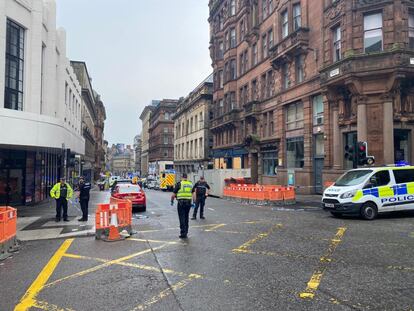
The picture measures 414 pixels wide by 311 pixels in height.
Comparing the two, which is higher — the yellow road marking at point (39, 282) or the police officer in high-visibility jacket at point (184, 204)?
the police officer in high-visibility jacket at point (184, 204)

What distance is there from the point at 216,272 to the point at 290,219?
7.85 m

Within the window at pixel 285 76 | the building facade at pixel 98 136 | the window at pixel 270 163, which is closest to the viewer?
the window at pixel 285 76

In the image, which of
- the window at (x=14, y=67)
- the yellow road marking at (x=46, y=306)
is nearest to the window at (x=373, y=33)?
the window at (x=14, y=67)

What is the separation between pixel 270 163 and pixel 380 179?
20179mm

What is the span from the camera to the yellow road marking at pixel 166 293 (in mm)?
4852

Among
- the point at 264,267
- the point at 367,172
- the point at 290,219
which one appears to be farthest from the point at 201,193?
the point at 264,267

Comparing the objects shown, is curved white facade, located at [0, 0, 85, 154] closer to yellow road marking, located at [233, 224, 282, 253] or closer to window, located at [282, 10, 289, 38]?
yellow road marking, located at [233, 224, 282, 253]

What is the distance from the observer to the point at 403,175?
44.3ft

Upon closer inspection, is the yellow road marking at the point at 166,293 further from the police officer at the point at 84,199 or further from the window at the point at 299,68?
the window at the point at 299,68

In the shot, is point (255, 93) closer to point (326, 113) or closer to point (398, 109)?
point (326, 113)

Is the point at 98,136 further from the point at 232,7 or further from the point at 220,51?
the point at 232,7

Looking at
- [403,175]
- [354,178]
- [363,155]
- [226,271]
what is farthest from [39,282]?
[363,155]

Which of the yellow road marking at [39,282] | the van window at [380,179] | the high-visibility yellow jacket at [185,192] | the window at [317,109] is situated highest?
the window at [317,109]

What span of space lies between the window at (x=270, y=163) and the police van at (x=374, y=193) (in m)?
18.3
